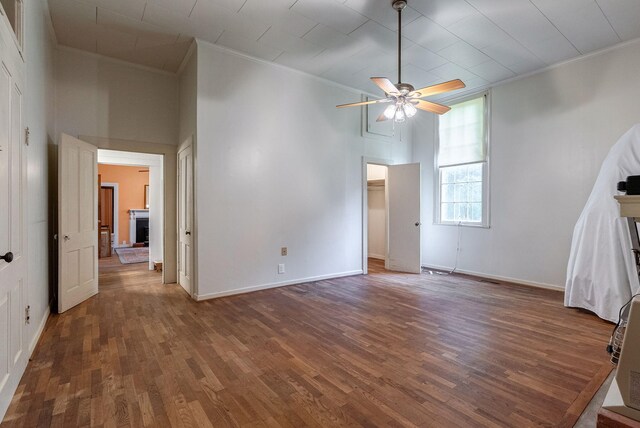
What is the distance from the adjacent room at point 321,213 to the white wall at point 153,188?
6 cm

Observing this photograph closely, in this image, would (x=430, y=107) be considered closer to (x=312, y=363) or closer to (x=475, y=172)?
(x=475, y=172)

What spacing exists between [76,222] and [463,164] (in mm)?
5728

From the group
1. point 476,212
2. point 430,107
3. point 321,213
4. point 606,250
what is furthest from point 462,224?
point 430,107

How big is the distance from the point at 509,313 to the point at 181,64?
518 cm

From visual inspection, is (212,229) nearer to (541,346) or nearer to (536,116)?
(541,346)

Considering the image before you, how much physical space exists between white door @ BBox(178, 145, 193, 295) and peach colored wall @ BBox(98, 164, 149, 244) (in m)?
6.06

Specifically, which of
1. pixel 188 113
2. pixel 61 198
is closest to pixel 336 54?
pixel 188 113

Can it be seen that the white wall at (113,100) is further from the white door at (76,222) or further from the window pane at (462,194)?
the window pane at (462,194)

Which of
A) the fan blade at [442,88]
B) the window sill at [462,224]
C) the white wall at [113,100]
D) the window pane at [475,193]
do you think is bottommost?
the window sill at [462,224]

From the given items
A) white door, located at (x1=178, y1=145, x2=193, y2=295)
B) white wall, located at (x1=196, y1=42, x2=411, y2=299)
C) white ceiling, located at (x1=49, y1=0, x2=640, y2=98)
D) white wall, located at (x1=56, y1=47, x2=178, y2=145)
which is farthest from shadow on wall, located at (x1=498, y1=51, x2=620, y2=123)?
white wall, located at (x1=56, y1=47, x2=178, y2=145)

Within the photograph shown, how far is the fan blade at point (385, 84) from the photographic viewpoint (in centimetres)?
270

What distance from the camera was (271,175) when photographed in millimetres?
4426

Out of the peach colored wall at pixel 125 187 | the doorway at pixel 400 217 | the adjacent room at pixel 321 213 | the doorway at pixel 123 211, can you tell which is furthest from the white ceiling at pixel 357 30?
the peach colored wall at pixel 125 187

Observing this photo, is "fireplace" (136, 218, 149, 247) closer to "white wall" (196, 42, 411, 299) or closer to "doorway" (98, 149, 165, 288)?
"doorway" (98, 149, 165, 288)
